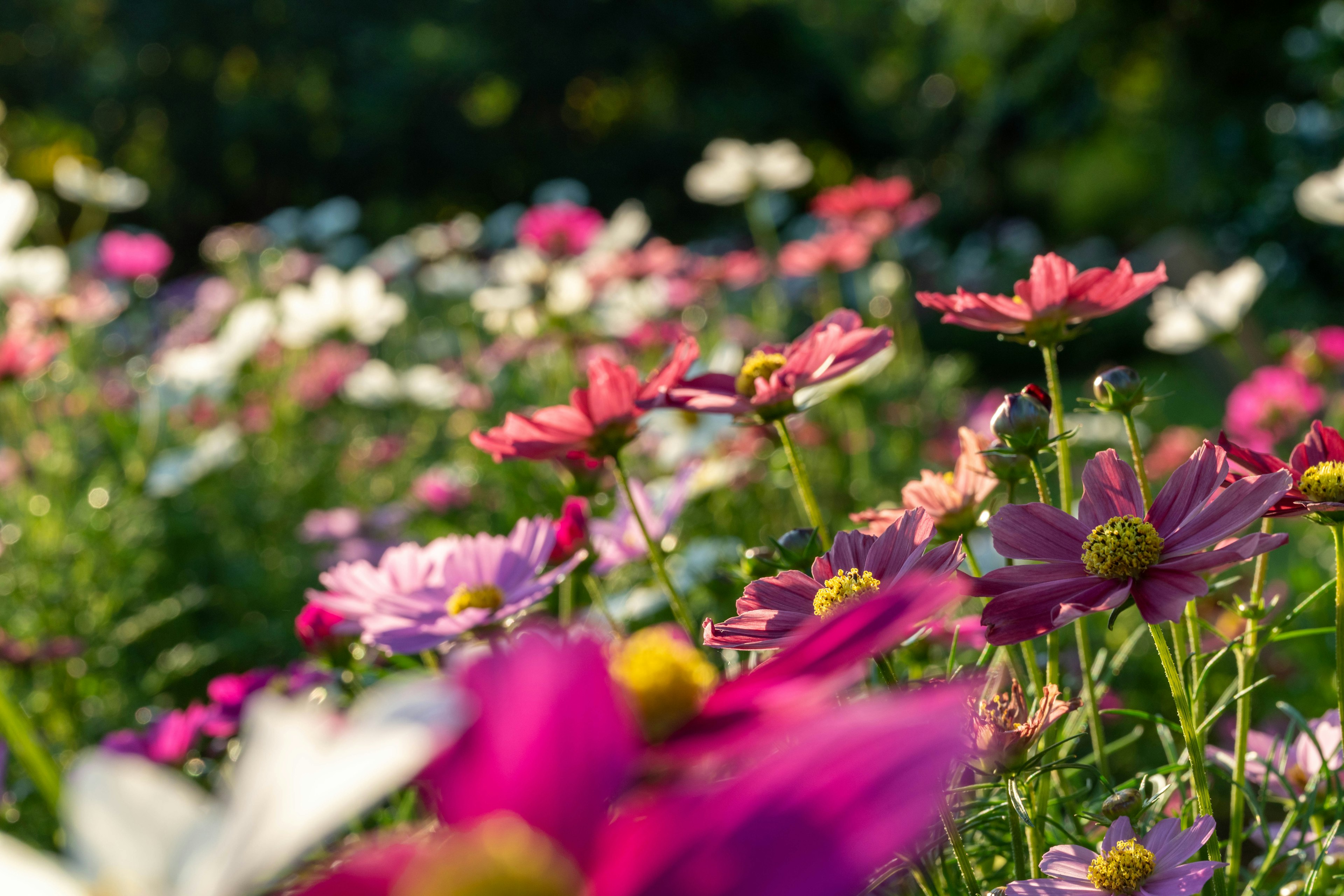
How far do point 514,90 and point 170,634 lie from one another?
7.67 meters

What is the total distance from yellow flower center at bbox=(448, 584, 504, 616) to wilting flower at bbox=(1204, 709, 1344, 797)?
16.9 inches

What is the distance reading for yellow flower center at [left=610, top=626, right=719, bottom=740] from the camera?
250mm

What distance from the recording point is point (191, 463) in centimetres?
189

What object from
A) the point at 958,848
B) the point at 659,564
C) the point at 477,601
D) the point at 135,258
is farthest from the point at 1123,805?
the point at 135,258

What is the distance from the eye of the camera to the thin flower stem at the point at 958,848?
0.38m

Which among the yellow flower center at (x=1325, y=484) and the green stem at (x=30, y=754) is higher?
the green stem at (x=30, y=754)

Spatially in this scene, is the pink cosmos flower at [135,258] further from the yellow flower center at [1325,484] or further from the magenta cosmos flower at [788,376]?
the yellow flower center at [1325,484]

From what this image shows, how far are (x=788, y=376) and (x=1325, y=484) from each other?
0.92 feet

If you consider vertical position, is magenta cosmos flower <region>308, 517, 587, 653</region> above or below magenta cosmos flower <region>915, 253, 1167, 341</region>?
below

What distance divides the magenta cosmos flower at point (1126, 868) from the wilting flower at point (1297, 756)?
9cm

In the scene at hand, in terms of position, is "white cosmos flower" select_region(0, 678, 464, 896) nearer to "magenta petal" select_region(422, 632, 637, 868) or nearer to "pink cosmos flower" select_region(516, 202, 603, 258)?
"magenta petal" select_region(422, 632, 637, 868)

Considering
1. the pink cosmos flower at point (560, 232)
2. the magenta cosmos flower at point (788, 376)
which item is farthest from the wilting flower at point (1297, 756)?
the pink cosmos flower at point (560, 232)

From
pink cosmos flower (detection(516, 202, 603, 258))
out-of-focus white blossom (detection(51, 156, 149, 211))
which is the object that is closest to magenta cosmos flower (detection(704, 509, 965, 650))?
pink cosmos flower (detection(516, 202, 603, 258))

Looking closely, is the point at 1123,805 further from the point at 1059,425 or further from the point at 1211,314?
the point at 1211,314
